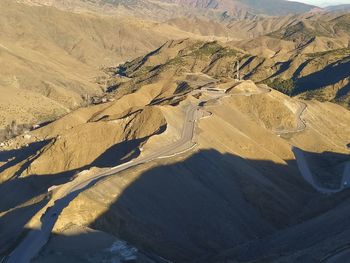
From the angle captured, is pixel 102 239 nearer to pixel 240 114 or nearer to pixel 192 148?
pixel 192 148

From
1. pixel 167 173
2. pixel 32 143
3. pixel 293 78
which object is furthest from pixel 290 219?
pixel 293 78

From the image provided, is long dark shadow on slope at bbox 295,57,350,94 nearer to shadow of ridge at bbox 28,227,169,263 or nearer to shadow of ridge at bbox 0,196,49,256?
shadow of ridge at bbox 0,196,49,256

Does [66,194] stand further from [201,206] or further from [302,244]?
[302,244]

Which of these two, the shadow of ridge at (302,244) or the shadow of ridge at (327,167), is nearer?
the shadow of ridge at (302,244)

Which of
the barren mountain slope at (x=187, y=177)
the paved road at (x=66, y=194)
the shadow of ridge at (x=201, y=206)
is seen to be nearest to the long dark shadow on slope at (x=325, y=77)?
the barren mountain slope at (x=187, y=177)

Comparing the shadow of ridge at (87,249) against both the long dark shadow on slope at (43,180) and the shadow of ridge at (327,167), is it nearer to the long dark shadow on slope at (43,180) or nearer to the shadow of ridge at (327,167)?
the long dark shadow on slope at (43,180)

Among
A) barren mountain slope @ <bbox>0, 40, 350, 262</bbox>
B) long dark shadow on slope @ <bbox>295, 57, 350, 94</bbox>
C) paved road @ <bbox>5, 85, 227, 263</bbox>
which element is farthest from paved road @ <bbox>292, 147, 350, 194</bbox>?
long dark shadow on slope @ <bbox>295, 57, 350, 94</bbox>
